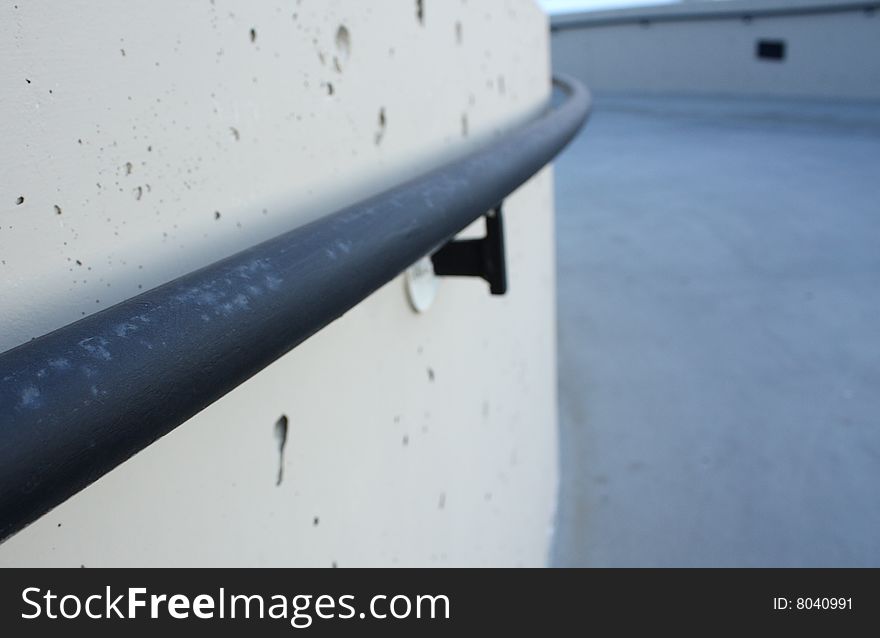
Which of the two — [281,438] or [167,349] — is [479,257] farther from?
[167,349]

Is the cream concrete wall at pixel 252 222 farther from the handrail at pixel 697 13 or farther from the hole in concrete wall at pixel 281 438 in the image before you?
the handrail at pixel 697 13

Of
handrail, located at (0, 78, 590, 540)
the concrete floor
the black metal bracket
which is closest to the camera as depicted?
handrail, located at (0, 78, 590, 540)

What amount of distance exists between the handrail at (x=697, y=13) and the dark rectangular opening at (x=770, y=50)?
221mm

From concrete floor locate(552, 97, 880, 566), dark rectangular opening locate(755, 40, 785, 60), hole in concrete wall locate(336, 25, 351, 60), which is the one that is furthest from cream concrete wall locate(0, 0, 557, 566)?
dark rectangular opening locate(755, 40, 785, 60)

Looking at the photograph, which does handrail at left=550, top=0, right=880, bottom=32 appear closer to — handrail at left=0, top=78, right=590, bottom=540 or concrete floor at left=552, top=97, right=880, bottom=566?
concrete floor at left=552, top=97, right=880, bottom=566

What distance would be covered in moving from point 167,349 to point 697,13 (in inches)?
313

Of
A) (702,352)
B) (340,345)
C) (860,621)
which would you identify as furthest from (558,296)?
(340,345)

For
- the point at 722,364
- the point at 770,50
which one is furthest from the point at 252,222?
the point at 770,50

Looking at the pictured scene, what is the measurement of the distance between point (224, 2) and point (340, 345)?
0.78 feet

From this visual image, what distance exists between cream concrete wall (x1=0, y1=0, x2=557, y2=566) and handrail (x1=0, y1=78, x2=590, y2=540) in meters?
0.05

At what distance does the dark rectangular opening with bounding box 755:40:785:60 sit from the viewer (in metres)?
6.88

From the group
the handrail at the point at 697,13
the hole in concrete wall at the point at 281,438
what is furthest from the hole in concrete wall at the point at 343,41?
the handrail at the point at 697,13

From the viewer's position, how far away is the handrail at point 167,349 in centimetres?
24

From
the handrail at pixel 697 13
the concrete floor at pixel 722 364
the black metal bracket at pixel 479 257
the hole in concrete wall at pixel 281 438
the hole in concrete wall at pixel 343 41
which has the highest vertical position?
the handrail at pixel 697 13
